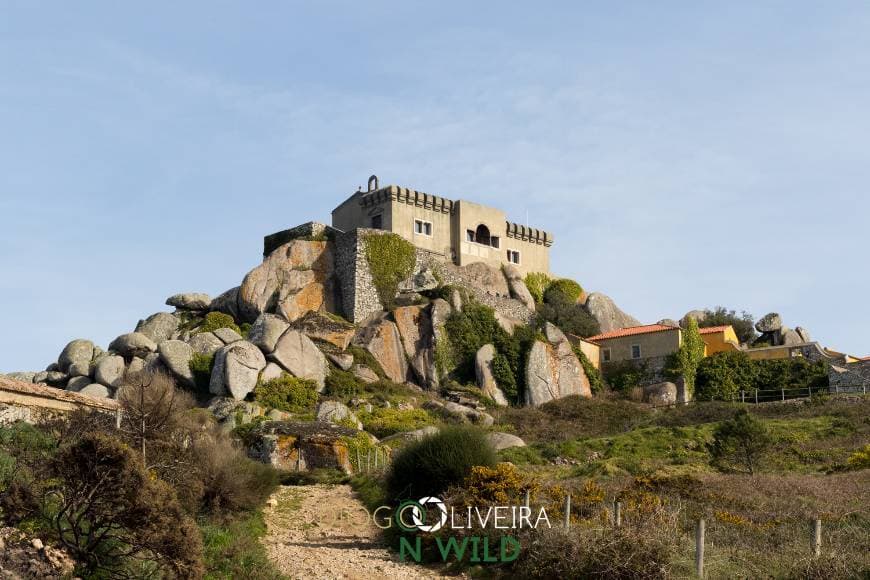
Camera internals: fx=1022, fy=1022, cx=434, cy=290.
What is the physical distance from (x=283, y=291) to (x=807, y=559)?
121ft

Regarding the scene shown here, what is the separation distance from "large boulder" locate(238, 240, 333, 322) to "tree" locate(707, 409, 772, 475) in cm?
2371

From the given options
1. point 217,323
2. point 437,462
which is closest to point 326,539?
point 437,462

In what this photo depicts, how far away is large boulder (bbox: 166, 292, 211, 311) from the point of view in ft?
168

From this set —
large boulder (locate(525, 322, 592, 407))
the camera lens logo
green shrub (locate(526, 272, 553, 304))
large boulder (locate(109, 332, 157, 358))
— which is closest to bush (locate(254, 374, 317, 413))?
large boulder (locate(109, 332, 157, 358))

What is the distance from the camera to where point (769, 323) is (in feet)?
190

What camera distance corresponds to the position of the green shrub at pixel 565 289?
59.1 m

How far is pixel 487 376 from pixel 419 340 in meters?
3.67

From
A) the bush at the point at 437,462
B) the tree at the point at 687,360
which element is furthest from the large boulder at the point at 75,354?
the tree at the point at 687,360

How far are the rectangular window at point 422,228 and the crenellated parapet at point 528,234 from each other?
6.06 meters

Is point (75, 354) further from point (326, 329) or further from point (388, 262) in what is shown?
point (388, 262)

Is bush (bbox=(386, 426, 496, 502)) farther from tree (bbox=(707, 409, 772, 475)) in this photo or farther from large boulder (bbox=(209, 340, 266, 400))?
large boulder (bbox=(209, 340, 266, 400))

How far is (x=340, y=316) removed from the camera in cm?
4978

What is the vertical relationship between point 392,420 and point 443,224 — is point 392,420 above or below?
below

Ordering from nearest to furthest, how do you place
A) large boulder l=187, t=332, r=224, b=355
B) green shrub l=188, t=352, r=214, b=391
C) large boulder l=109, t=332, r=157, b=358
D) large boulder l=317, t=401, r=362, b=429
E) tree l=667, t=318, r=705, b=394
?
large boulder l=317, t=401, r=362, b=429
green shrub l=188, t=352, r=214, b=391
large boulder l=187, t=332, r=224, b=355
large boulder l=109, t=332, r=157, b=358
tree l=667, t=318, r=705, b=394
